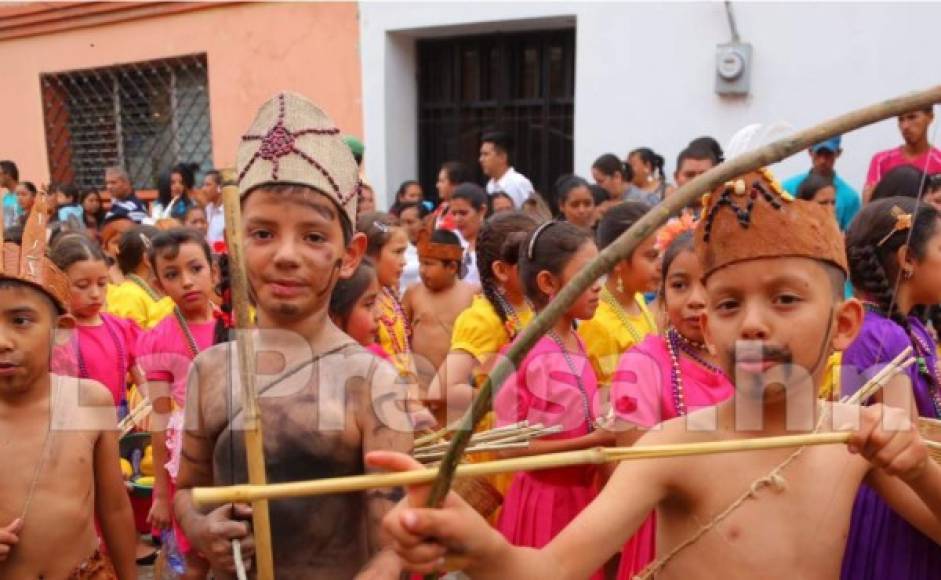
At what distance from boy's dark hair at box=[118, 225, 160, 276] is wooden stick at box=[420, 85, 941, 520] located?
4.79 meters

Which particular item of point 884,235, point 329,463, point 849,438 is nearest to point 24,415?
point 329,463

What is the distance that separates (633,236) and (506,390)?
7.12 ft

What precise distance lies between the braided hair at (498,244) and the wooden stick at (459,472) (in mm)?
2760

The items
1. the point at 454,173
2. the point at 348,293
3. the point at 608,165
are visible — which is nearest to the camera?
the point at 348,293

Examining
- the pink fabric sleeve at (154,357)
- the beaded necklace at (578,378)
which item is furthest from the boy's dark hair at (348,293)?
the pink fabric sleeve at (154,357)

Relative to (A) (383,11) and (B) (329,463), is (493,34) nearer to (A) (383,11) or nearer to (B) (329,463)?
(A) (383,11)

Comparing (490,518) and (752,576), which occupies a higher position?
(752,576)

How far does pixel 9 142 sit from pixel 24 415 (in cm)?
1446

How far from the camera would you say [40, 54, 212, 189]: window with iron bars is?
13.7m

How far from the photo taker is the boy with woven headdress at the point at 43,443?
111 inches

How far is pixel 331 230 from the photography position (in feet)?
7.46

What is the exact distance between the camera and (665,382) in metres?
3.11

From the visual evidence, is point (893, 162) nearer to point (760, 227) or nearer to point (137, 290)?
point (137, 290)

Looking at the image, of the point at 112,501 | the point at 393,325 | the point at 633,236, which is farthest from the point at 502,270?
the point at 633,236
